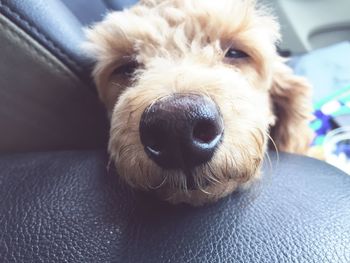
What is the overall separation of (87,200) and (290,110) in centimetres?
79

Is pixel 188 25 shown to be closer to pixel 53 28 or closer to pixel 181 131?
pixel 53 28

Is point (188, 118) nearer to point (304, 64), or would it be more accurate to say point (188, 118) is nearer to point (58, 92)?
point (58, 92)

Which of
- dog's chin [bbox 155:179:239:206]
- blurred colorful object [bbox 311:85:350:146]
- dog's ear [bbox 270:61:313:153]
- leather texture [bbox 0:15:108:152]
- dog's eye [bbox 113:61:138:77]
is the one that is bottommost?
blurred colorful object [bbox 311:85:350:146]

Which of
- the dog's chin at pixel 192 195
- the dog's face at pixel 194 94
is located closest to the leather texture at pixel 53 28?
the dog's face at pixel 194 94

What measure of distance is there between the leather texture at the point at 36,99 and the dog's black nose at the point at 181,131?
241 mm

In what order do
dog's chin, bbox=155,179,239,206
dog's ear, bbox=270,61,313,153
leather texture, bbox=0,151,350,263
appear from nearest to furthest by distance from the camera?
leather texture, bbox=0,151,350,263
dog's chin, bbox=155,179,239,206
dog's ear, bbox=270,61,313,153

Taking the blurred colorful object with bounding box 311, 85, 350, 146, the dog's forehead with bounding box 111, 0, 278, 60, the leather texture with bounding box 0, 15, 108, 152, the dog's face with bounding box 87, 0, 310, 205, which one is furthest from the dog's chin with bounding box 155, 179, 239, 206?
the blurred colorful object with bounding box 311, 85, 350, 146

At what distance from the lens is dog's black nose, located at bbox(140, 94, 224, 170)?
0.73m

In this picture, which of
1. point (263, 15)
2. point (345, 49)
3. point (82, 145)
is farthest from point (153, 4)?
point (345, 49)

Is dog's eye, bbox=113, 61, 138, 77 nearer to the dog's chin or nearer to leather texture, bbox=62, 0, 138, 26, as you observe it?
leather texture, bbox=62, 0, 138, 26

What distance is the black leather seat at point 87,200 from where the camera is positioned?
0.71 m

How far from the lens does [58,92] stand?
975 millimetres

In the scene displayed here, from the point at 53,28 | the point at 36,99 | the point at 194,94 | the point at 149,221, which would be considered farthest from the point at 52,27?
the point at 149,221

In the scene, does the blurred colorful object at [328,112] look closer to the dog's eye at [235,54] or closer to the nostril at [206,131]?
the dog's eye at [235,54]
